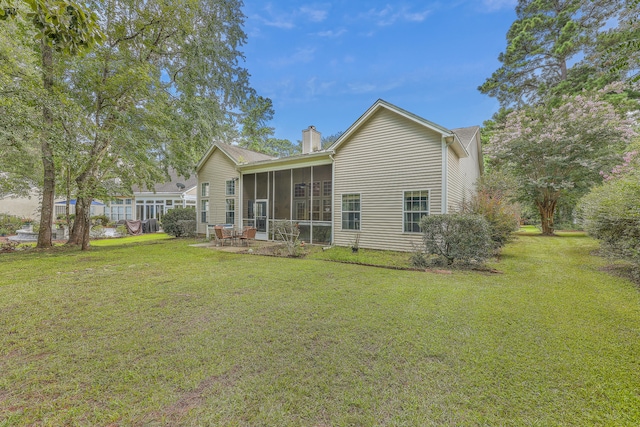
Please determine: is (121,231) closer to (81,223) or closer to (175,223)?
(175,223)

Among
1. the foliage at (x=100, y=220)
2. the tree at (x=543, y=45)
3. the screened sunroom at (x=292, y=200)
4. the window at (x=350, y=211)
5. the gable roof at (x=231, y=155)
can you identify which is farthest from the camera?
the foliage at (x=100, y=220)

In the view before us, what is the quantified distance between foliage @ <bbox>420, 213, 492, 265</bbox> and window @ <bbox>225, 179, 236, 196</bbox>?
1063 centimetres

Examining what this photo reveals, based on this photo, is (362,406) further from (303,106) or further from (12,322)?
(303,106)

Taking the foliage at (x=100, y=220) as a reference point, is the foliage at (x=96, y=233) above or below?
below

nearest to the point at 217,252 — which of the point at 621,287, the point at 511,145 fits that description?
the point at 621,287

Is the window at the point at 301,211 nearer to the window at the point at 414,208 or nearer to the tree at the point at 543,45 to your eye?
the window at the point at 414,208

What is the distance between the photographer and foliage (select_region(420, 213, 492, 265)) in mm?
6906

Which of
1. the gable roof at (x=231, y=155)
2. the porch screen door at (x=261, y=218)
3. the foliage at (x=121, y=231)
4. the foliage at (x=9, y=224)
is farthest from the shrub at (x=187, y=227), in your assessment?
the foliage at (x=9, y=224)

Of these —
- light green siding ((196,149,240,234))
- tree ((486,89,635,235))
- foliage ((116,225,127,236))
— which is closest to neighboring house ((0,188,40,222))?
foliage ((116,225,127,236))

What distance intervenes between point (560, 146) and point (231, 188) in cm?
1869

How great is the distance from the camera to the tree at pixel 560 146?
13914 mm

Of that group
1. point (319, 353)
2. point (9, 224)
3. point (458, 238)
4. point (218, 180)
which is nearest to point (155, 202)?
point (9, 224)

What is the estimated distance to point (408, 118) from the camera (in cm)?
946

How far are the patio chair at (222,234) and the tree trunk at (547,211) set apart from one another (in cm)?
1882
